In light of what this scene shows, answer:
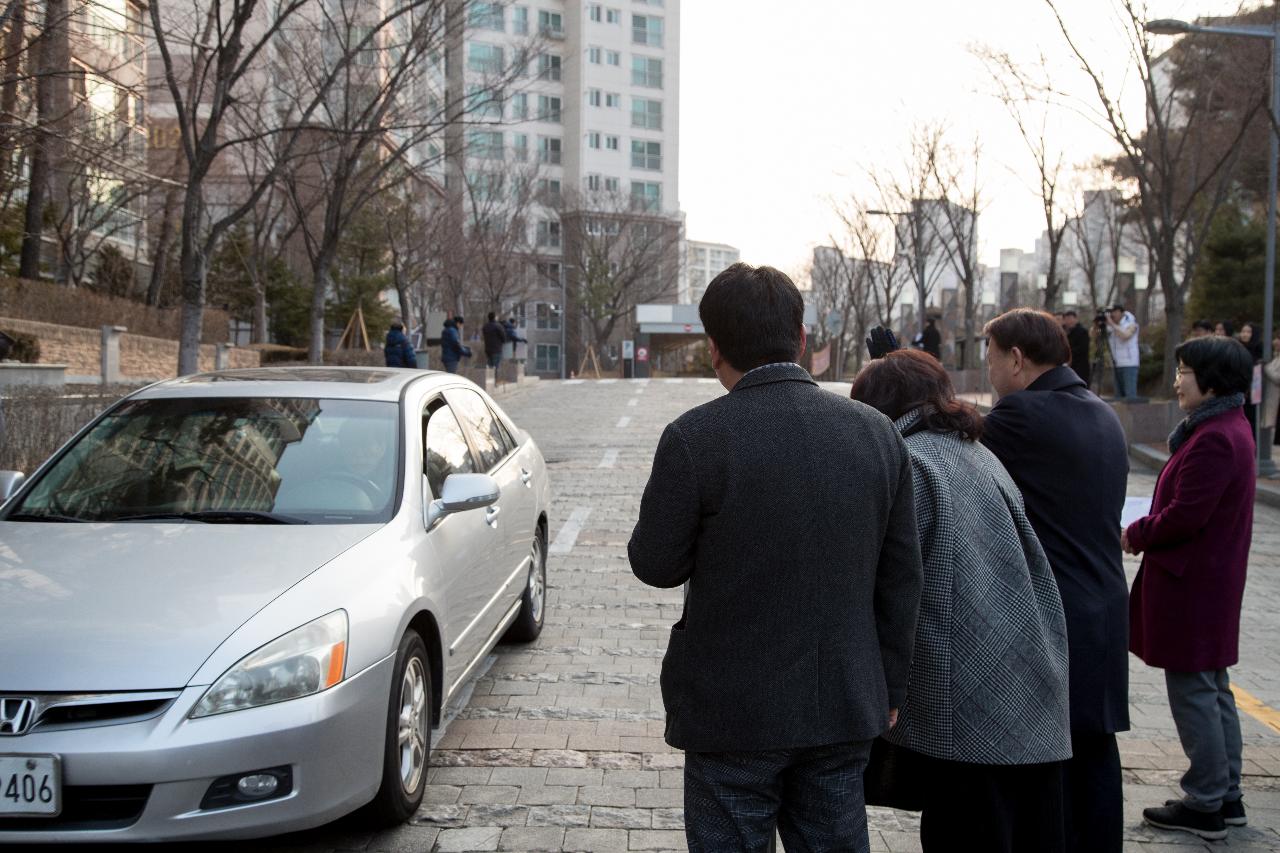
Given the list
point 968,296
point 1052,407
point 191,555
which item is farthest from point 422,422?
point 968,296

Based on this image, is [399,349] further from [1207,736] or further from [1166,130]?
[1207,736]

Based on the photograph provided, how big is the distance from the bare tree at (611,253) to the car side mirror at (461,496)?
58903mm

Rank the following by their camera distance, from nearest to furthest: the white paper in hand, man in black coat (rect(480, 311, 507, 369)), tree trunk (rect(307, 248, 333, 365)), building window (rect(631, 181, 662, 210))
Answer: the white paper in hand, tree trunk (rect(307, 248, 333, 365)), man in black coat (rect(480, 311, 507, 369)), building window (rect(631, 181, 662, 210))

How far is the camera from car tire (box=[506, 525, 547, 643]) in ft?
21.0

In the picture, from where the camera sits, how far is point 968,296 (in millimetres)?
32250

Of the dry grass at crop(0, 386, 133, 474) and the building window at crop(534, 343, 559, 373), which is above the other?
the dry grass at crop(0, 386, 133, 474)

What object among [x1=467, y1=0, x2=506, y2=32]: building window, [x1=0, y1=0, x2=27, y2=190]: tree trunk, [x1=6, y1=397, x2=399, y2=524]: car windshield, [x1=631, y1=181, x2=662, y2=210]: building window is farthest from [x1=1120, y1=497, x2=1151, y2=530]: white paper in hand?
[x1=631, y1=181, x2=662, y2=210]: building window

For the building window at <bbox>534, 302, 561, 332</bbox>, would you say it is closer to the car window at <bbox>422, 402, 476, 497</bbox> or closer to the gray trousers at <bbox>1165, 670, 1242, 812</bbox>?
the car window at <bbox>422, 402, 476, 497</bbox>

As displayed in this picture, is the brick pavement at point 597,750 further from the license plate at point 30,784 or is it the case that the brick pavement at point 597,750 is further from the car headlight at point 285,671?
the license plate at point 30,784

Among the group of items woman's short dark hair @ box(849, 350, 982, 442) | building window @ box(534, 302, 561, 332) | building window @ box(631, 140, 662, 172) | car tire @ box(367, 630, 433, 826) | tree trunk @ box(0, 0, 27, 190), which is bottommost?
car tire @ box(367, 630, 433, 826)

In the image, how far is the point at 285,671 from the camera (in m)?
3.47

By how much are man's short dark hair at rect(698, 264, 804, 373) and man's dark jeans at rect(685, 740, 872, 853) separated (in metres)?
0.83

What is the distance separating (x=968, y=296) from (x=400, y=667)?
30.4 meters

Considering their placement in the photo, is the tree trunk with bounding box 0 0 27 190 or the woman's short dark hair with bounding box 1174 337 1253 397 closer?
the woman's short dark hair with bounding box 1174 337 1253 397
